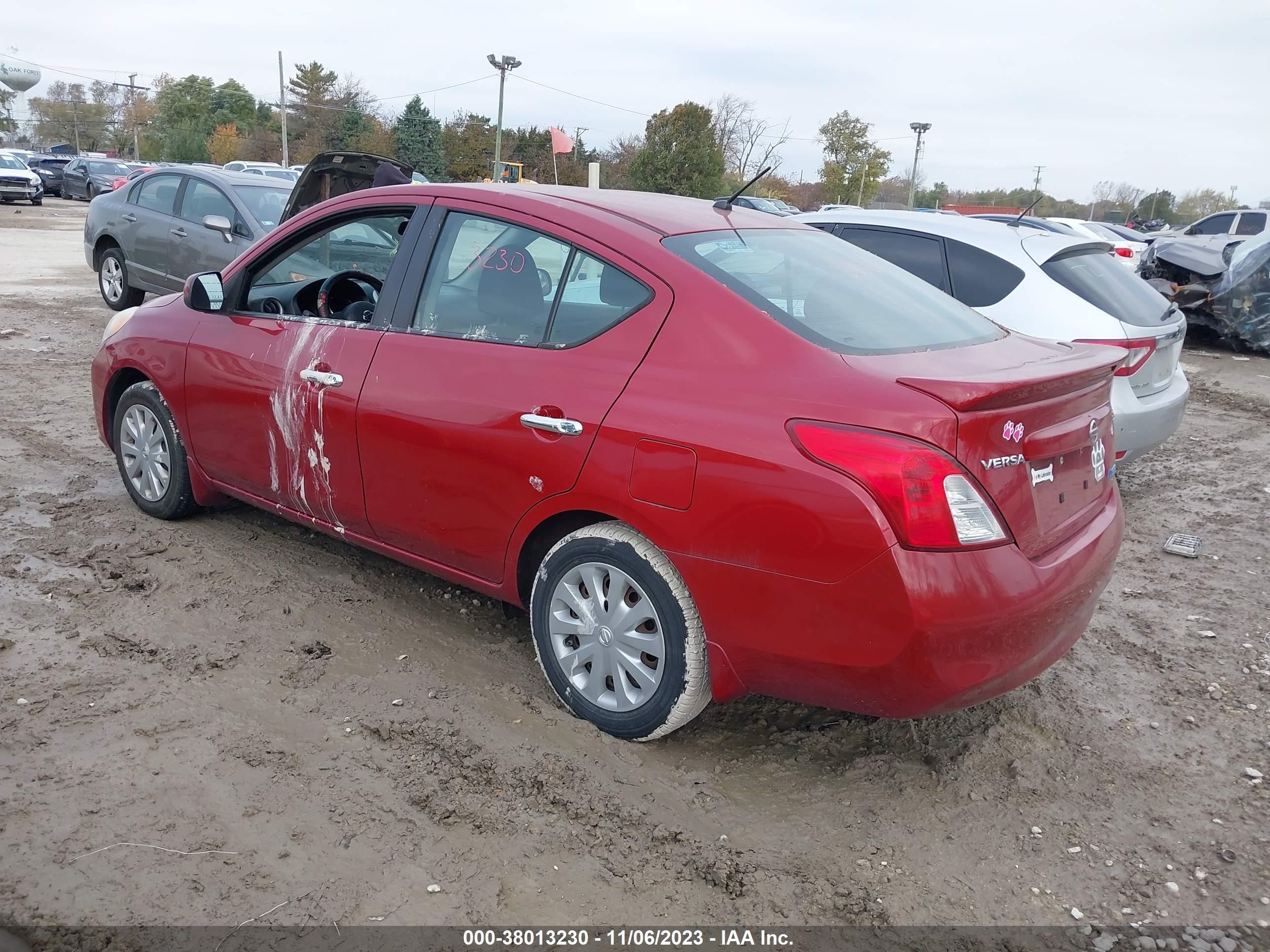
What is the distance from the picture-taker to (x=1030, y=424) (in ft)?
8.70

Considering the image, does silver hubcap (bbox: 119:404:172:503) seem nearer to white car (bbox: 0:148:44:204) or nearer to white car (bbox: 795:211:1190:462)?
white car (bbox: 795:211:1190:462)

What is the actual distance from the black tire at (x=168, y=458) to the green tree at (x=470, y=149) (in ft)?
179

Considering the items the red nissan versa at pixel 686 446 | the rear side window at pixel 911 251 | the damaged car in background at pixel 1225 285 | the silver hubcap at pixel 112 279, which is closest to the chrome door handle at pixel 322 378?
the red nissan versa at pixel 686 446

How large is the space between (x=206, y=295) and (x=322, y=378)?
96 cm

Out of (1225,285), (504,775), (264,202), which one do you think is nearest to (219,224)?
(264,202)

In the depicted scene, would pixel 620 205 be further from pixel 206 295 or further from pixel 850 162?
pixel 850 162

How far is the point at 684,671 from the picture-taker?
2850 mm

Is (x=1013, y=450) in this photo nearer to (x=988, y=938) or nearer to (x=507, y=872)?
(x=988, y=938)

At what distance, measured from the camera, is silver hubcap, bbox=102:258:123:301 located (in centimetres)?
1094

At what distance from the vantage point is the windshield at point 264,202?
9422 millimetres

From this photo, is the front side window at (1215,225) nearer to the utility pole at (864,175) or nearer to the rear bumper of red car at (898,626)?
the rear bumper of red car at (898,626)

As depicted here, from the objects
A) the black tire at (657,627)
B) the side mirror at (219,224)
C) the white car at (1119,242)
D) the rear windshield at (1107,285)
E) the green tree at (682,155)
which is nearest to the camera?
the black tire at (657,627)

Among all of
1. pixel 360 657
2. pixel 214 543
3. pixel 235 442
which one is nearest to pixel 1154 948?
pixel 360 657

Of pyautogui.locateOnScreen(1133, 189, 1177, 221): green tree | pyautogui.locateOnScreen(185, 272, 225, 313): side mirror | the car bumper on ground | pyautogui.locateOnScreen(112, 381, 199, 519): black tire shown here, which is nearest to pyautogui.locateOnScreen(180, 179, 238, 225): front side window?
pyautogui.locateOnScreen(112, 381, 199, 519): black tire
